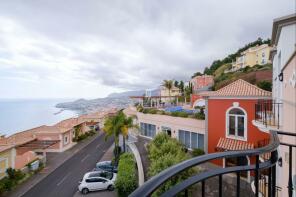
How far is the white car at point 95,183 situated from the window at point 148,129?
21.2 ft

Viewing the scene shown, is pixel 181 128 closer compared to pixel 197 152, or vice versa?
pixel 197 152

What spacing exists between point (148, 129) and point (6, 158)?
13.8 metres

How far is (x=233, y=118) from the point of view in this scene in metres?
16.7

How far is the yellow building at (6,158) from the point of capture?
20328 millimetres

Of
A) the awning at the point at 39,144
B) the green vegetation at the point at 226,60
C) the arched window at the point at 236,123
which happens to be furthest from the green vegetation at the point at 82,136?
the green vegetation at the point at 226,60

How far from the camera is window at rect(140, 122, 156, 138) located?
25.1 m

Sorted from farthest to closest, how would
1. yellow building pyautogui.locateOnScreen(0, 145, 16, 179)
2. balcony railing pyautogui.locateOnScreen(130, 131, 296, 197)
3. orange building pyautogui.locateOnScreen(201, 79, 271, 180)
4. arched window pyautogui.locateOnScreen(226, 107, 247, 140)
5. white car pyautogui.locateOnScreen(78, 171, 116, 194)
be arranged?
yellow building pyautogui.locateOnScreen(0, 145, 16, 179) → white car pyautogui.locateOnScreen(78, 171, 116, 194) → arched window pyautogui.locateOnScreen(226, 107, 247, 140) → orange building pyautogui.locateOnScreen(201, 79, 271, 180) → balcony railing pyautogui.locateOnScreen(130, 131, 296, 197)

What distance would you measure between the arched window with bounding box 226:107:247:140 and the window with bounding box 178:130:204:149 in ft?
9.31

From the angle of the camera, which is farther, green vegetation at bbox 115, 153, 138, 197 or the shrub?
the shrub

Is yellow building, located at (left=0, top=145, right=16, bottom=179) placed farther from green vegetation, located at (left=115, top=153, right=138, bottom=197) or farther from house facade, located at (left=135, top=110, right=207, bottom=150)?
house facade, located at (left=135, top=110, right=207, bottom=150)

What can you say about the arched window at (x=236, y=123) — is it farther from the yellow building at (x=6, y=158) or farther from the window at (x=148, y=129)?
the yellow building at (x=6, y=158)

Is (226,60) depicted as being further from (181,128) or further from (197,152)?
(197,152)

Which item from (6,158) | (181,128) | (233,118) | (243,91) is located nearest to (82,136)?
(6,158)

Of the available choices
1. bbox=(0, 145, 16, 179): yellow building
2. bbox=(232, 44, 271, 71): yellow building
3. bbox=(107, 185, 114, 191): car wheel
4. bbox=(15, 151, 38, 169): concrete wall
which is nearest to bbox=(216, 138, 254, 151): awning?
bbox=(107, 185, 114, 191): car wheel
